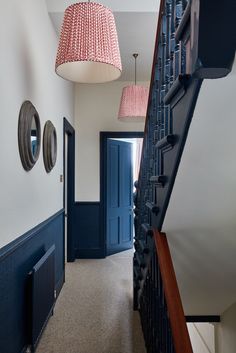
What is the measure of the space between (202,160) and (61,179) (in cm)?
293

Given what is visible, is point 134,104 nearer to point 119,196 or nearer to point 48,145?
point 48,145

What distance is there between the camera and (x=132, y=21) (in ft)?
11.9

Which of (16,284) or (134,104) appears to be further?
(134,104)

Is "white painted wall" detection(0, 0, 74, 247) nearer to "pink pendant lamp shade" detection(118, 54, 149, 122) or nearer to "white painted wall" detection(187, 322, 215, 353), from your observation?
"pink pendant lamp shade" detection(118, 54, 149, 122)

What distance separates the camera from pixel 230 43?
2.94 ft

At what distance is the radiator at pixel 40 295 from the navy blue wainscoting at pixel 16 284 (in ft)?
0.17

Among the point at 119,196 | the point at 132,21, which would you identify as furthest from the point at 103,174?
the point at 132,21

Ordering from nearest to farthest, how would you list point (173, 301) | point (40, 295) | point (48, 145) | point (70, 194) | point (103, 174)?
point (173, 301)
point (40, 295)
point (48, 145)
point (70, 194)
point (103, 174)

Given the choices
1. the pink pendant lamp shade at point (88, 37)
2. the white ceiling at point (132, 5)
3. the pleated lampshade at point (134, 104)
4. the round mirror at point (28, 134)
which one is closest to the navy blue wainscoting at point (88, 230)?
the pleated lampshade at point (134, 104)

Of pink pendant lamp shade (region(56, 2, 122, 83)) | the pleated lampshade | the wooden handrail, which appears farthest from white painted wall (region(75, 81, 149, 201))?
the wooden handrail

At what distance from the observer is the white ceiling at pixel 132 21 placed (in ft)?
11.2

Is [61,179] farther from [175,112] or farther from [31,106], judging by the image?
[175,112]

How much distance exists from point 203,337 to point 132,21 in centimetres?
392

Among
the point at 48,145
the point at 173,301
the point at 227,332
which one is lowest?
the point at 227,332
